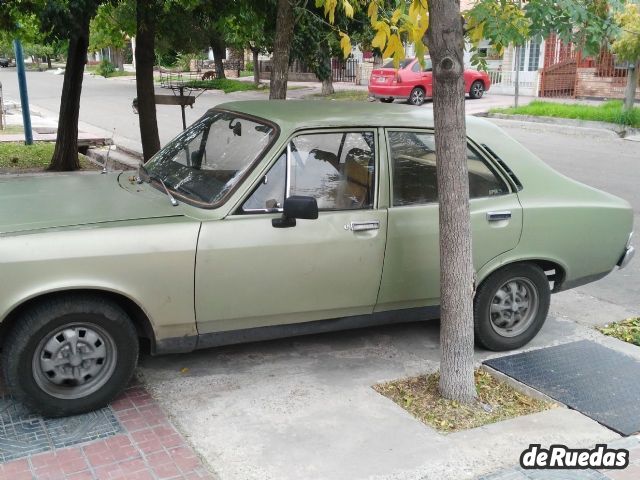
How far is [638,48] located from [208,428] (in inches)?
634

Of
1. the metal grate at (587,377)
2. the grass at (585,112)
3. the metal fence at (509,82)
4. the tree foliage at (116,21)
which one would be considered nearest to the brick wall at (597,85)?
the metal fence at (509,82)

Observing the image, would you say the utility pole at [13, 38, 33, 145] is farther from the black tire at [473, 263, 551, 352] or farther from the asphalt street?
the black tire at [473, 263, 551, 352]

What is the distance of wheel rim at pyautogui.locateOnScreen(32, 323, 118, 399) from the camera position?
13.0 ft

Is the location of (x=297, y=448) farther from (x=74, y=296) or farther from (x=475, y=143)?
(x=475, y=143)

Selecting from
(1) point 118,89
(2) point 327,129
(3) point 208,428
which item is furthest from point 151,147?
(1) point 118,89

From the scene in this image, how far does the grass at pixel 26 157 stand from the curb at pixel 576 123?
466 inches

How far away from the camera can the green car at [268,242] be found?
13.0ft

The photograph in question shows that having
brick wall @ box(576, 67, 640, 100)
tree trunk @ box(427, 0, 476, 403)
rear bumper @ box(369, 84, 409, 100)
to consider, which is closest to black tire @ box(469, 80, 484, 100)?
brick wall @ box(576, 67, 640, 100)

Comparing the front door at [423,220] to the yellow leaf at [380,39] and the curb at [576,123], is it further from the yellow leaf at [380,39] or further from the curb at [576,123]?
the curb at [576,123]

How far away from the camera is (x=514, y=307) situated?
5.20 meters

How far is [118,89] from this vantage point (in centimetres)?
3612

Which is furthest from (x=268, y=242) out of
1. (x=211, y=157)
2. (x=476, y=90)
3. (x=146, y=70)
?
(x=476, y=90)

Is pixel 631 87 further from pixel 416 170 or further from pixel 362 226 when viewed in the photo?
pixel 362 226

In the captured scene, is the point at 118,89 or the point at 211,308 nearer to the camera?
the point at 211,308
